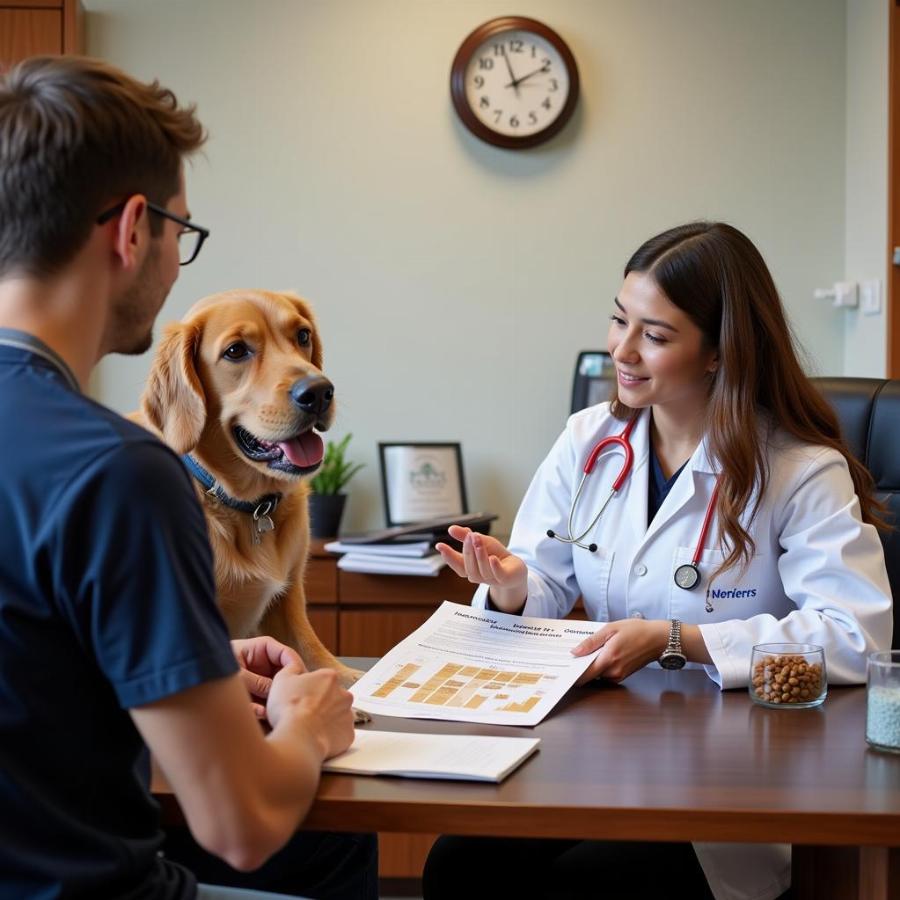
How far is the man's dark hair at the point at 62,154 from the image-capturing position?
2.90 feet

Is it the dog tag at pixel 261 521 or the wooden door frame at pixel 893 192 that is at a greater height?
the wooden door frame at pixel 893 192

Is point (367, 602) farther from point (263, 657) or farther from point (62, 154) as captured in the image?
point (62, 154)

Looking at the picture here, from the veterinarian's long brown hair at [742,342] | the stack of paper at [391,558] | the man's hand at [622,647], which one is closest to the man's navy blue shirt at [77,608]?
the man's hand at [622,647]

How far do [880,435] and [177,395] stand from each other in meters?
1.16

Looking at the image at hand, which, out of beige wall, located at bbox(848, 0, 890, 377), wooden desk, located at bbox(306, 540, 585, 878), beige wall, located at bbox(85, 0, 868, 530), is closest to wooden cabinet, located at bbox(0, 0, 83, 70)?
beige wall, located at bbox(85, 0, 868, 530)

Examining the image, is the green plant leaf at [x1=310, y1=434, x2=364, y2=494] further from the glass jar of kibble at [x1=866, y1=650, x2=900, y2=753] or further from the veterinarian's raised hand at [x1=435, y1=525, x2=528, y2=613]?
the glass jar of kibble at [x1=866, y1=650, x2=900, y2=753]

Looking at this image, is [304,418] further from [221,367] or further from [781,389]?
[781,389]

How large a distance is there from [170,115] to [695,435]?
115cm

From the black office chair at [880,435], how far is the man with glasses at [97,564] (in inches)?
49.5

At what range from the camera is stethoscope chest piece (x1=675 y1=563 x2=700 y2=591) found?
1.70m

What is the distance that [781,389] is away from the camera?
5.88 feet

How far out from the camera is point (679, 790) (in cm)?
103

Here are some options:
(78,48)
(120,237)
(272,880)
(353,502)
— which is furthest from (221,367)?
(78,48)

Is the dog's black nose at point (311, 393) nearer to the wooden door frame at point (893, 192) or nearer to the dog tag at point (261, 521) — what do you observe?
the dog tag at point (261, 521)
